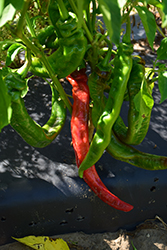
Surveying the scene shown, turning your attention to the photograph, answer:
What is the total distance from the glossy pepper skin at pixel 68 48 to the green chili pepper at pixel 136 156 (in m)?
0.27

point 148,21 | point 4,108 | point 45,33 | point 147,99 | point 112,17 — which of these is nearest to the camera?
point 112,17

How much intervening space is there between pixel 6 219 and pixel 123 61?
790 millimetres

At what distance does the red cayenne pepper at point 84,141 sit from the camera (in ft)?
2.77

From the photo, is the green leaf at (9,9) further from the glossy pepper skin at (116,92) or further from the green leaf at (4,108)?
the glossy pepper skin at (116,92)

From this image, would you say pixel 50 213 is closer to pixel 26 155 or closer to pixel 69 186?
pixel 69 186

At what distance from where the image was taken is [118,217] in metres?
1.13

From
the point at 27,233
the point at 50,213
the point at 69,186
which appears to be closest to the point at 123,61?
the point at 69,186

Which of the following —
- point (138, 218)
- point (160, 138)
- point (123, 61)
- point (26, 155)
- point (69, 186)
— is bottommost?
point (138, 218)

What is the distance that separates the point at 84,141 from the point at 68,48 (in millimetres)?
324

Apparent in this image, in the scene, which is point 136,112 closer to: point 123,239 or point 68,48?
point 68,48

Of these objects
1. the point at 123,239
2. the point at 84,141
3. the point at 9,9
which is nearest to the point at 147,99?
the point at 84,141

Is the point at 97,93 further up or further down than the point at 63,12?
further down

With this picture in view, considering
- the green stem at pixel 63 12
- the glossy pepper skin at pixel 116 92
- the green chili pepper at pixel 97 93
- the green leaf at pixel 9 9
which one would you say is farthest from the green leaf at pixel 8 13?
the green chili pepper at pixel 97 93

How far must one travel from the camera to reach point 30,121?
0.73 m
